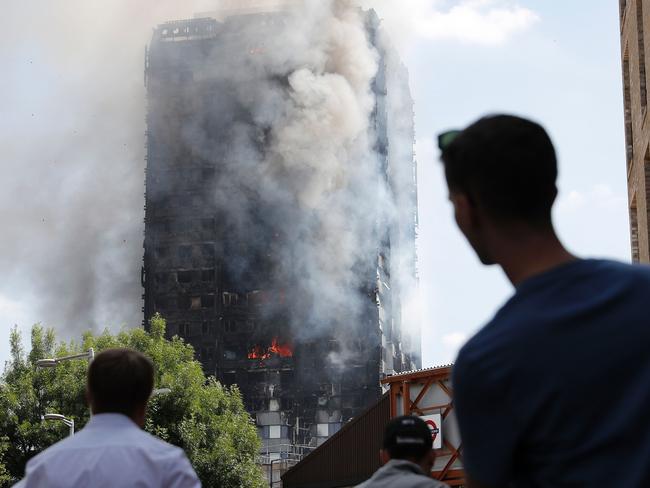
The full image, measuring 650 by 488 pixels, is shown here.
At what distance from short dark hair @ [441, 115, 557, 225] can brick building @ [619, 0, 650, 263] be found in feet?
72.2

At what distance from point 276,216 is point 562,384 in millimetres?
93891

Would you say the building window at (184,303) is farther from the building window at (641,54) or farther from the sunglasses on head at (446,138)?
the sunglasses on head at (446,138)

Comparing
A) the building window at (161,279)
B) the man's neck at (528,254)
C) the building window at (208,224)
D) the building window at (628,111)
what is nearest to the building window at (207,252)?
the building window at (208,224)

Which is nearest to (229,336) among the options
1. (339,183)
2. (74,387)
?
(339,183)

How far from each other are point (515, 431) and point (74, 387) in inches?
1748

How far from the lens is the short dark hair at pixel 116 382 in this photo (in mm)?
3953

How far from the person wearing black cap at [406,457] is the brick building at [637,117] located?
755 inches

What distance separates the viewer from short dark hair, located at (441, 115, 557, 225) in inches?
95.8

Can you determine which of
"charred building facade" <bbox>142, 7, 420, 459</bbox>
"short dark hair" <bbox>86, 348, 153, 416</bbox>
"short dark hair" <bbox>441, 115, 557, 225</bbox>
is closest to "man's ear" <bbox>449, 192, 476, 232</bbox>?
"short dark hair" <bbox>441, 115, 557, 225</bbox>

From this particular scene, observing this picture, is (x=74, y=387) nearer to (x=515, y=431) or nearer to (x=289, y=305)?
(x=515, y=431)

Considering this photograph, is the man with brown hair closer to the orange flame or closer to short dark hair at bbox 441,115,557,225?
short dark hair at bbox 441,115,557,225

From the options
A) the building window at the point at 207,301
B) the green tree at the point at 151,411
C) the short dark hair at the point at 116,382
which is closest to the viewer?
the short dark hair at the point at 116,382

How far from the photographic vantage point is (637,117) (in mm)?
25922

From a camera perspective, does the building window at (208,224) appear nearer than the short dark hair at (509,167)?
No
